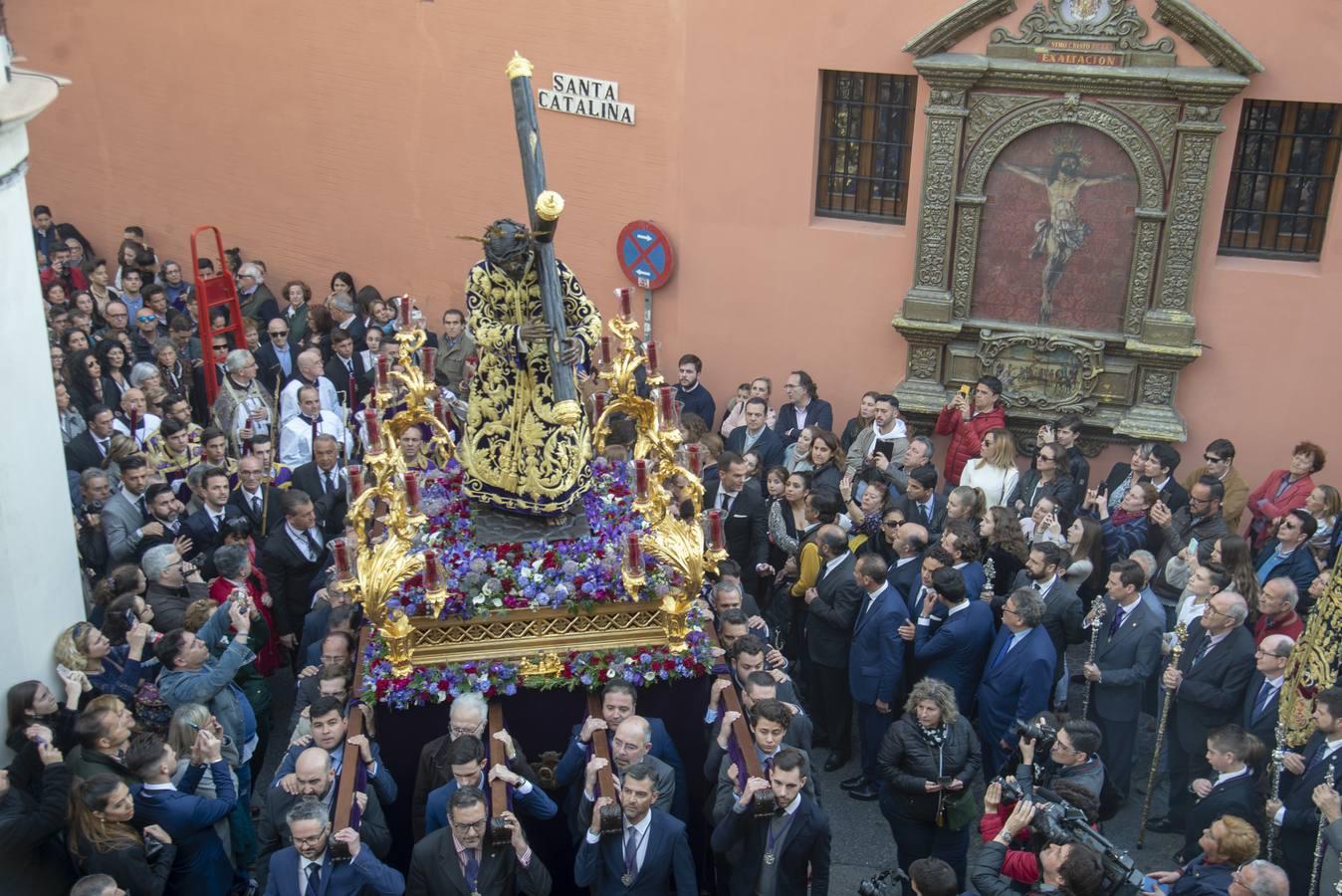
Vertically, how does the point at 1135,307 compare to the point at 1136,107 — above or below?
below

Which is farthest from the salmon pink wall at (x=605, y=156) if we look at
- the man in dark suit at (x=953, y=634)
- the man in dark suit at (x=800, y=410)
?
the man in dark suit at (x=953, y=634)

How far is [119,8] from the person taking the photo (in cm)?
1630

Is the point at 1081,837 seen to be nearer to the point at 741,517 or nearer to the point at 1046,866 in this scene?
the point at 1046,866

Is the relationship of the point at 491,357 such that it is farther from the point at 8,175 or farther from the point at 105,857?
the point at 105,857

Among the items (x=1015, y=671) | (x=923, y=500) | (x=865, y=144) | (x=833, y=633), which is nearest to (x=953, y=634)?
(x=1015, y=671)

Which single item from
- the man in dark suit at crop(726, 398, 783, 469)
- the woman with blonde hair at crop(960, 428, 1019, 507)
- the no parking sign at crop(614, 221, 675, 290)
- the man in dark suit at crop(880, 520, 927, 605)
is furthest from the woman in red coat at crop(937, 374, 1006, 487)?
the no parking sign at crop(614, 221, 675, 290)

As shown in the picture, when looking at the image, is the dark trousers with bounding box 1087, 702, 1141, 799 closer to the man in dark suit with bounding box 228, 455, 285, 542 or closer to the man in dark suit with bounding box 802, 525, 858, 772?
the man in dark suit with bounding box 802, 525, 858, 772

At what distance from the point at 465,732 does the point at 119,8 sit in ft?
40.5

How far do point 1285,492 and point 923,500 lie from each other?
8.76ft

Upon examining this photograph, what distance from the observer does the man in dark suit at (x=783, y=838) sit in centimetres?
685

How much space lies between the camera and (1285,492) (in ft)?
34.2

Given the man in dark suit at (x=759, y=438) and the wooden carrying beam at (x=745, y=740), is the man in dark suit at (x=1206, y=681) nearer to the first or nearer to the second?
the wooden carrying beam at (x=745, y=740)

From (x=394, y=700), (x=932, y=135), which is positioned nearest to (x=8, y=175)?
(x=394, y=700)

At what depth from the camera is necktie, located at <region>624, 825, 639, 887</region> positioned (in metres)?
6.88
